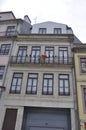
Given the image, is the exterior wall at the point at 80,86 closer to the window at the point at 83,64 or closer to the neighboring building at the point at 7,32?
the window at the point at 83,64

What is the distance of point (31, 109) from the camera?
41.1ft

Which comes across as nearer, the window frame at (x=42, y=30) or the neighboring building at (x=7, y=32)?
the neighboring building at (x=7, y=32)

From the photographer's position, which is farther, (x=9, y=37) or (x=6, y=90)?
(x=9, y=37)

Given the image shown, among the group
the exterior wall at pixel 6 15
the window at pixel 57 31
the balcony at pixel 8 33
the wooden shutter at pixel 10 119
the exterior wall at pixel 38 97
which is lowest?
the wooden shutter at pixel 10 119

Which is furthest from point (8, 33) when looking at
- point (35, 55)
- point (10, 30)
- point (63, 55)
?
point (63, 55)

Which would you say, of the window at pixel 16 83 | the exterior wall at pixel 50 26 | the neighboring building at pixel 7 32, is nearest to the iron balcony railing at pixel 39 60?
the neighboring building at pixel 7 32

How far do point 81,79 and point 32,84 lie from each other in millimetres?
4709

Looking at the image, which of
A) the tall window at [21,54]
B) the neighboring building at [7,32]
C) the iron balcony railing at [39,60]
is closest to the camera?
the iron balcony railing at [39,60]

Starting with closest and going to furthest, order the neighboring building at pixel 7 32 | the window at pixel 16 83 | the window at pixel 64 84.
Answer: the window at pixel 64 84, the window at pixel 16 83, the neighboring building at pixel 7 32

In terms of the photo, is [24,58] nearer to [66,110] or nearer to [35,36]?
[35,36]

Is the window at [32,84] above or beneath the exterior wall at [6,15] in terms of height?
beneath

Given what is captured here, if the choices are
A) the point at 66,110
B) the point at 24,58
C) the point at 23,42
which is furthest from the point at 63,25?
the point at 66,110

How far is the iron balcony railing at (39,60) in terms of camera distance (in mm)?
14145

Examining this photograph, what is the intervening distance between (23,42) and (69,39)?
5397mm
